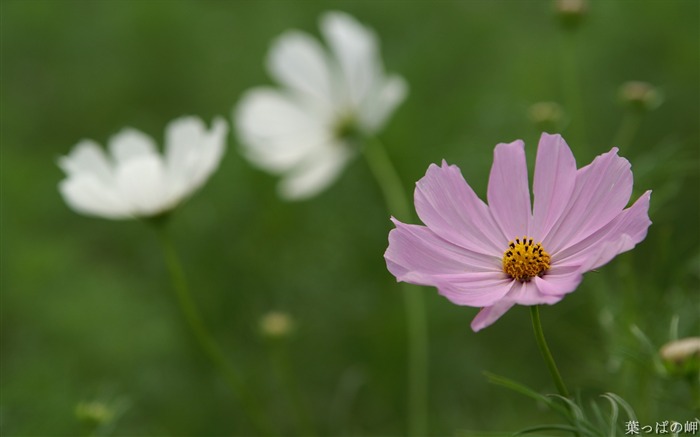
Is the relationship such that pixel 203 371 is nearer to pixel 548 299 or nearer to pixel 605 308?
pixel 605 308

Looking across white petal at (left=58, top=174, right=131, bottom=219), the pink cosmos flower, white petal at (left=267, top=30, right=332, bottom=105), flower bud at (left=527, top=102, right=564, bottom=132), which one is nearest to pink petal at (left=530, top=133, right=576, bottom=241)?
the pink cosmos flower

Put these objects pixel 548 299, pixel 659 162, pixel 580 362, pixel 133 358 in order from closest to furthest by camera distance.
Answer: pixel 548 299, pixel 659 162, pixel 580 362, pixel 133 358

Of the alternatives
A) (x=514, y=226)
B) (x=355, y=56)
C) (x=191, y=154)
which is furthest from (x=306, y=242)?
(x=514, y=226)

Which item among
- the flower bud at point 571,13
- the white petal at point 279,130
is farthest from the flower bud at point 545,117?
the white petal at point 279,130

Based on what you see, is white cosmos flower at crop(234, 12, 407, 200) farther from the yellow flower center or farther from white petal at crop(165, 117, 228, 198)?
the yellow flower center

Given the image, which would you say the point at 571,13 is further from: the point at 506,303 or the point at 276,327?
the point at 506,303

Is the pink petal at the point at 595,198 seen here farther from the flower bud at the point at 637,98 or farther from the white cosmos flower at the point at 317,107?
the white cosmos flower at the point at 317,107

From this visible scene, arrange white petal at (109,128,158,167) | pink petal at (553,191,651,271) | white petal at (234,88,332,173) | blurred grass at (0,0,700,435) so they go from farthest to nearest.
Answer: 1. white petal at (234,88,332,173)
2. blurred grass at (0,0,700,435)
3. white petal at (109,128,158,167)
4. pink petal at (553,191,651,271)

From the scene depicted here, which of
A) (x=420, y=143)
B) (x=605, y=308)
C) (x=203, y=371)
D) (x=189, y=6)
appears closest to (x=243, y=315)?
(x=203, y=371)
